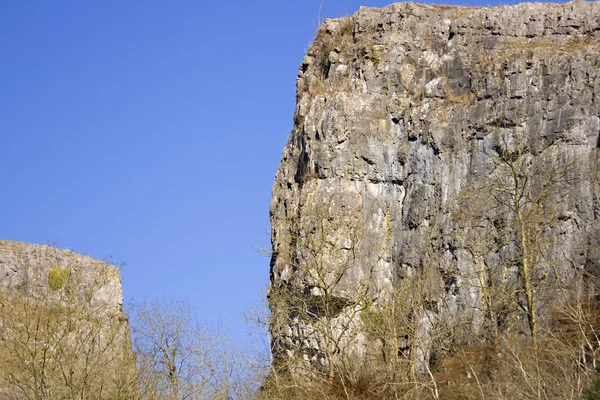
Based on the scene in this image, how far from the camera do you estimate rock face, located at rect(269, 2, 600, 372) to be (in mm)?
36938

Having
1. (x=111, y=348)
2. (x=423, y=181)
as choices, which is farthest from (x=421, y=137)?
(x=111, y=348)

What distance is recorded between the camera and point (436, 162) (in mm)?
40344

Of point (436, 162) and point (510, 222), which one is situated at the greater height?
point (436, 162)

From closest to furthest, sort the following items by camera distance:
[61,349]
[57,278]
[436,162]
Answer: [61,349] → [57,278] → [436,162]

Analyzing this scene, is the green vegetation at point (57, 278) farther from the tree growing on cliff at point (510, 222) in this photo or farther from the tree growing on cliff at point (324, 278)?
the tree growing on cliff at point (510, 222)

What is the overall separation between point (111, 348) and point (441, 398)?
8.94m

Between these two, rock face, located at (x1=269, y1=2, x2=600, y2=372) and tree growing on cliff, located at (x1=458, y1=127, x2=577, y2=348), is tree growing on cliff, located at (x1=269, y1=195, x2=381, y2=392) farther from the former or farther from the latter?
tree growing on cliff, located at (x1=458, y1=127, x2=577, y2=348)

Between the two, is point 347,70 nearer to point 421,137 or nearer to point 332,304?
point 421,137

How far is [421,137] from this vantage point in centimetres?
4097

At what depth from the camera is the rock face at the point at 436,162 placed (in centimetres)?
3694

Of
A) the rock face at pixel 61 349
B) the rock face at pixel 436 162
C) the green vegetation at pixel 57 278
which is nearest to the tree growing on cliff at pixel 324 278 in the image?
the rock face at pixel 436 162

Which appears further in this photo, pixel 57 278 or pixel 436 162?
pixel 436 162

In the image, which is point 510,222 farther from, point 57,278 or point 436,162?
point 57,278

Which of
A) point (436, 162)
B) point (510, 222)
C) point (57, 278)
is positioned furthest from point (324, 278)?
point (57, 278)
